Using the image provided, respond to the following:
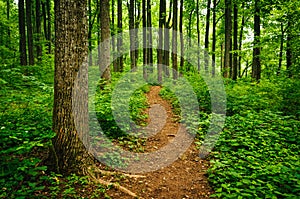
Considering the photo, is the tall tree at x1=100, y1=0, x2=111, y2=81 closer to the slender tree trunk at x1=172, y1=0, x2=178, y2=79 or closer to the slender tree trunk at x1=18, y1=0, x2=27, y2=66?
the slender tree trunk at x1=18, y1=0, x2=27, y2=66

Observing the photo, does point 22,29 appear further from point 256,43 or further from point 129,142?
point 256,43

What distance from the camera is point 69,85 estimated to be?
145 inches

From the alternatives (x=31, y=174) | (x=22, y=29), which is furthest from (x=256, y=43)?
(x=22, y=29)

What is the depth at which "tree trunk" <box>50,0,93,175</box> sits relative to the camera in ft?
11.9

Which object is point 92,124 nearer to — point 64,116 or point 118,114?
point 118,114

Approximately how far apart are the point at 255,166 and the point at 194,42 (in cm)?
2626

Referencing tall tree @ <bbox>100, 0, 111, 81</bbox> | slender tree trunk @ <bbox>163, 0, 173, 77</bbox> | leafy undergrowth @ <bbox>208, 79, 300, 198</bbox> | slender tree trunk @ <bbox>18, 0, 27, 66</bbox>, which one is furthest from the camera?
slender tree trunk @ <bbox>163, 0, 173, 77</bbox>

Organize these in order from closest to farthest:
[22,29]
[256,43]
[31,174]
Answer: [31,174] < [256,43] < [22,29]

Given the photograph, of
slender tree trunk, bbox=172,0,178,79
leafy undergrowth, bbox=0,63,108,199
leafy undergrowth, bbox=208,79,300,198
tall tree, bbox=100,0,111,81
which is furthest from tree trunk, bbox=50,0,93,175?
slender tree trunk, bbox=172,0,178,79

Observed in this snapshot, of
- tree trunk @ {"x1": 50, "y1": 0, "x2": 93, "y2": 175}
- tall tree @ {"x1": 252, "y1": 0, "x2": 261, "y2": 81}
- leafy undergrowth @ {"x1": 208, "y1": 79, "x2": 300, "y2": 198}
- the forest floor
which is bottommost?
the forest floor

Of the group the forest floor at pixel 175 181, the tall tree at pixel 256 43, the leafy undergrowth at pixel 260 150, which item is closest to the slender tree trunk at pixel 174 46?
the tall tree at pixel 256 43

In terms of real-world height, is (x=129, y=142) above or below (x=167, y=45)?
below

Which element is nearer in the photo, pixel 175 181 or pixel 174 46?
pixel 175 181

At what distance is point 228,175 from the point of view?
163 inches
